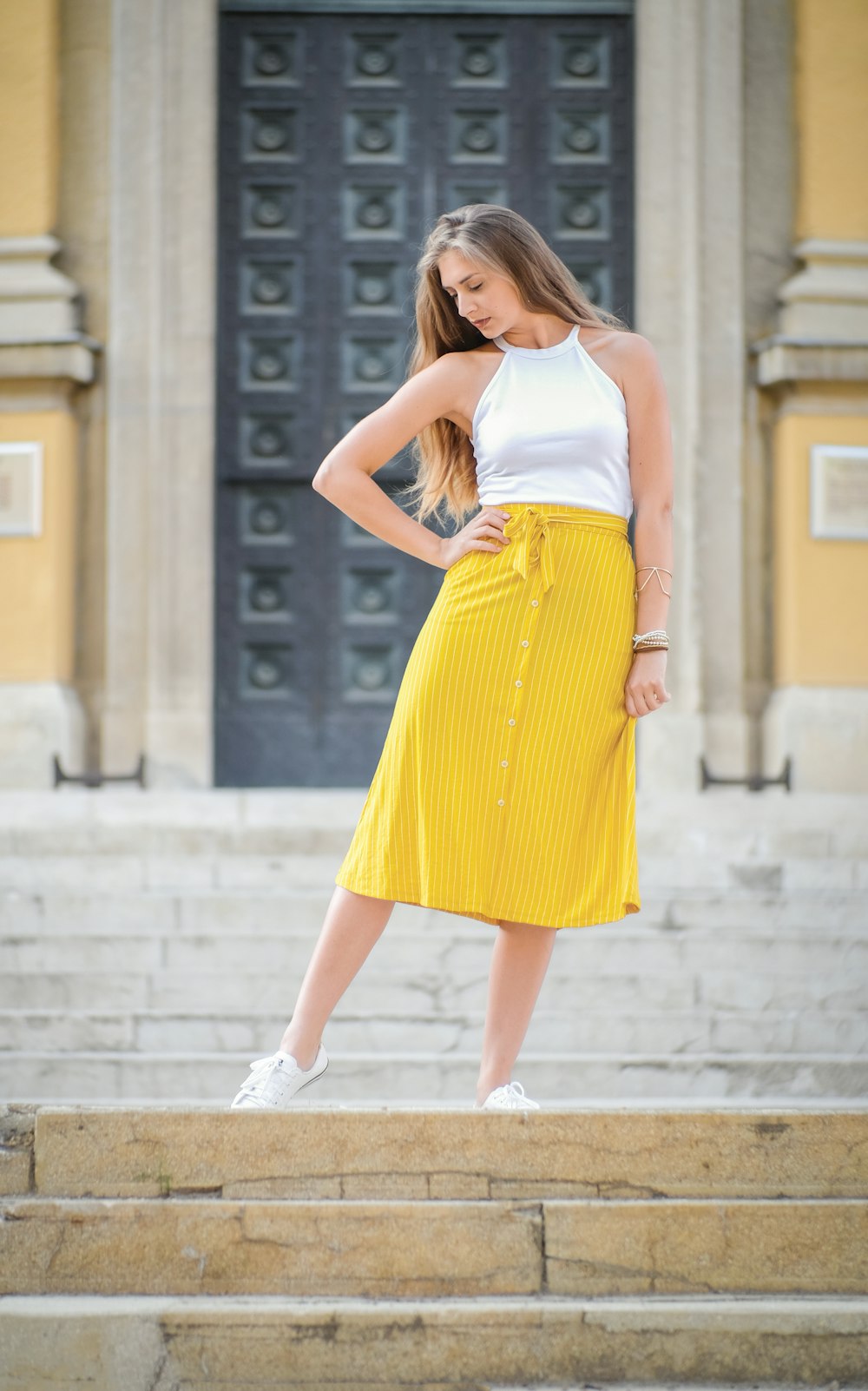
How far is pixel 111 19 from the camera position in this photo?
8.41 m

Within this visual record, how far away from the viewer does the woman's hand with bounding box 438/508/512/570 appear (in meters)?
3.19

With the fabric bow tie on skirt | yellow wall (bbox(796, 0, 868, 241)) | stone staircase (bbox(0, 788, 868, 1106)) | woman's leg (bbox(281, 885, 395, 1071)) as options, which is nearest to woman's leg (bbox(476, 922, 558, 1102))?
woman's leg (bbox(281, 885, 395, 1071))

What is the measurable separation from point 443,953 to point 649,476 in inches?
105

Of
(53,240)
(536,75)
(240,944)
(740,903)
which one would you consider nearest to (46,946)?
(240,944)

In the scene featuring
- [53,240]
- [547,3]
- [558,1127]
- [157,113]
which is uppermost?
[547,3]

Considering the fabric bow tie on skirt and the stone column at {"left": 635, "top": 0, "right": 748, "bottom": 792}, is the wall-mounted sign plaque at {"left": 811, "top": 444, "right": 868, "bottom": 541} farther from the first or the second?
the fabric bow tie on skirt

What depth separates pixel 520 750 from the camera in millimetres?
3156

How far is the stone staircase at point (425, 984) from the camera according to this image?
15.6 feet

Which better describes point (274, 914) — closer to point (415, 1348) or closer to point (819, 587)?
point (415, 1348)

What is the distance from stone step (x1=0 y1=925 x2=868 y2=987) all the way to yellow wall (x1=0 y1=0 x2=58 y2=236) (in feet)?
13.9

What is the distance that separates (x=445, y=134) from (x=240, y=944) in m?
5.09

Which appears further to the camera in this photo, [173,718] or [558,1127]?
[173,718]

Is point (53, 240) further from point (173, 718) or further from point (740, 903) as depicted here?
point (740, 903)

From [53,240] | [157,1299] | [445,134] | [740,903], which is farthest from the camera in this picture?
[445,134]
